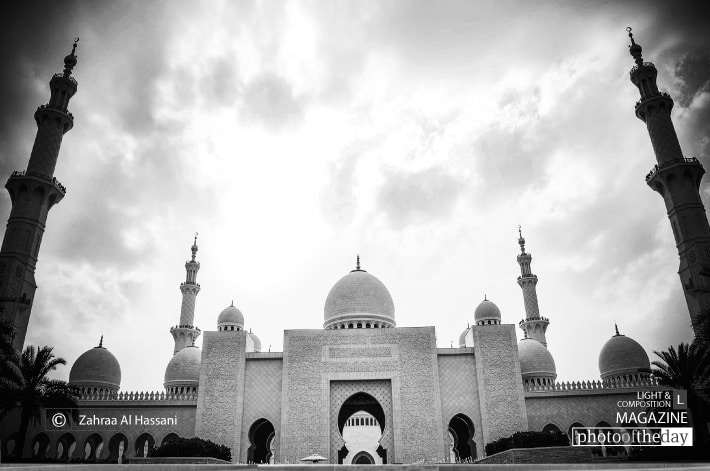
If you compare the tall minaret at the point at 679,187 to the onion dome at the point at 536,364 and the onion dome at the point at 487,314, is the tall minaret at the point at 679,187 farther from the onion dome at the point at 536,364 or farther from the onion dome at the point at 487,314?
the onion dome at the point at 487,314

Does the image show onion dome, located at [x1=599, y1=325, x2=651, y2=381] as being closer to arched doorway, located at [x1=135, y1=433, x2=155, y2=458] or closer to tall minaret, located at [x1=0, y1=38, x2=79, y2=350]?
arched doorway, located at [x1=135, y1=433, x2=155, y2=458]

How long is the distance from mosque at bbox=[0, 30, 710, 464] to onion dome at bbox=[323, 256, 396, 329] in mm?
66

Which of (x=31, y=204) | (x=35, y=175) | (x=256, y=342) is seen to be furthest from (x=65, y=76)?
(x=256, y=342)

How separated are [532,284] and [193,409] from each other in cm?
2268

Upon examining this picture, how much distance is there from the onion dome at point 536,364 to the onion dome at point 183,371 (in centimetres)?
1839

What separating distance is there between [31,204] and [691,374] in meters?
29.5

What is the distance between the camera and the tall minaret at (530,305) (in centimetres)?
3359

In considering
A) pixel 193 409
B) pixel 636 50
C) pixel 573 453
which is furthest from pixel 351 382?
pixel 636 50

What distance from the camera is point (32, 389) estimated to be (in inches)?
800

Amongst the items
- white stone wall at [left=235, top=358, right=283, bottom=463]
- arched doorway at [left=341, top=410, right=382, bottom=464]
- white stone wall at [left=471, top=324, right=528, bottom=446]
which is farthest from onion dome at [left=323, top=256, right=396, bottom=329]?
arched doorway at [left=341, top=410, right=382, bottom=464]

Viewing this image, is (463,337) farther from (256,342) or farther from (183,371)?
(183,371)

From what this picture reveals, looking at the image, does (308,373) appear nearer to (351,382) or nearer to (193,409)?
(351,382)

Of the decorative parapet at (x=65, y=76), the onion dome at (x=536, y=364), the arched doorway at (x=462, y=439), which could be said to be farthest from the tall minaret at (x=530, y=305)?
the decorative parapet at (x=65, y=76)

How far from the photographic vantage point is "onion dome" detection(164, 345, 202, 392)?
96.5 ft
